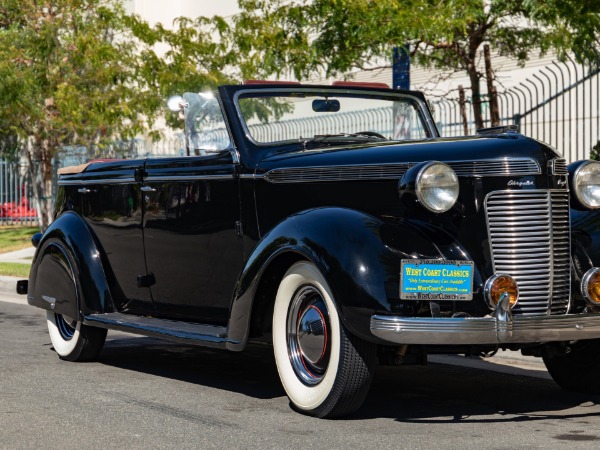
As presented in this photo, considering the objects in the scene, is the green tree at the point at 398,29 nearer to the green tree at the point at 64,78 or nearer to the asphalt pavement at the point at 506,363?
the green tree at the point at 64,78

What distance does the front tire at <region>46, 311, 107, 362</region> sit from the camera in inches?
325

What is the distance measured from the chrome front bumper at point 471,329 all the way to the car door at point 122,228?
2.66 meters

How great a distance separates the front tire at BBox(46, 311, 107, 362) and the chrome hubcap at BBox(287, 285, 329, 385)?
2.47 m

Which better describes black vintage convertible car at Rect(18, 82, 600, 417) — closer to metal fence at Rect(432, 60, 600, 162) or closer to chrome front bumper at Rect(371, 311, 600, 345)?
chrome front bumper at Rect(371, 311, 600, 345)

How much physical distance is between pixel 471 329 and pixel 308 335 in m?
1.01

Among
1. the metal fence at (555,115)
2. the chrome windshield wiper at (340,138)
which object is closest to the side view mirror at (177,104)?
the chrome windshield wiper at (340,138)

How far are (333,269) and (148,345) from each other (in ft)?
12.9

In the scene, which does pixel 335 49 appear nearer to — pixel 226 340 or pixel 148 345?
pixel 148 345

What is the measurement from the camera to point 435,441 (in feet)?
17.9

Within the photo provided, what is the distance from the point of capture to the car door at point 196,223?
275 inches

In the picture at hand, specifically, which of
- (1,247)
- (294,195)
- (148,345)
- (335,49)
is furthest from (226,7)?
(294,195)

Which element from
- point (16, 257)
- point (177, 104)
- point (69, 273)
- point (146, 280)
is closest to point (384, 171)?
point (177, 104)

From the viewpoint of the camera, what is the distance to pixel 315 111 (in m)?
7.83

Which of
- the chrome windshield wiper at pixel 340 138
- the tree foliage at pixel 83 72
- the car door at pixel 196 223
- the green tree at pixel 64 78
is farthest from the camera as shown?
the green tree at pixel 64 78
